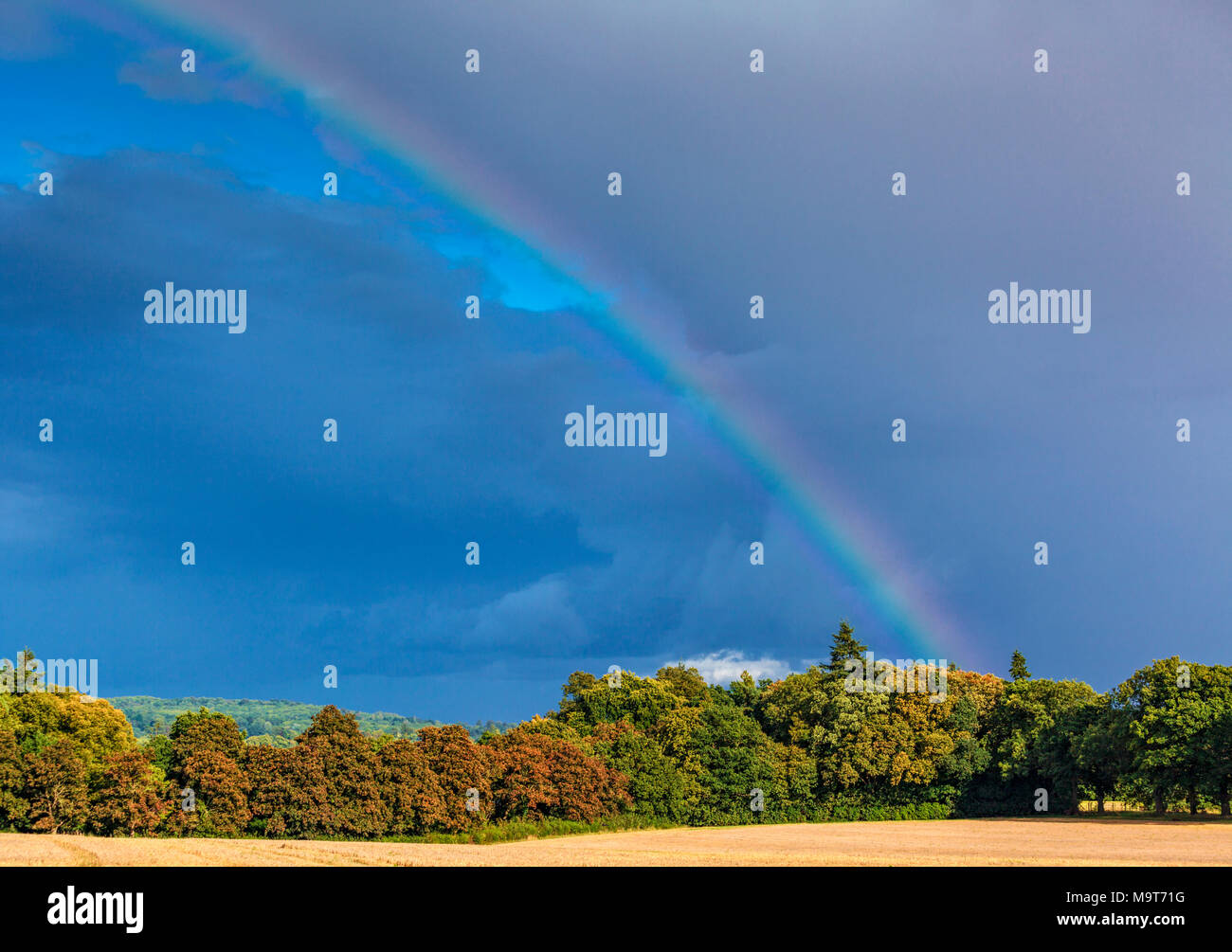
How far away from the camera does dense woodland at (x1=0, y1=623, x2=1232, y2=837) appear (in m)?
66.1

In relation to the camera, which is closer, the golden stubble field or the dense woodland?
the golden stubble field

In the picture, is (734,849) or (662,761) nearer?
(734,849)

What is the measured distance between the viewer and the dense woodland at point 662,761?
66062 millimetres

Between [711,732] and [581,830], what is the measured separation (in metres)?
20.2

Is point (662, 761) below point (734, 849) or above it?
above

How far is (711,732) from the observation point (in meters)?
94.1

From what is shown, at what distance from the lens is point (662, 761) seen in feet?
296

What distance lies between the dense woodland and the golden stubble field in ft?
13.5

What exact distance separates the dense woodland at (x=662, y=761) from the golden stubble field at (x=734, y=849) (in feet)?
13.5

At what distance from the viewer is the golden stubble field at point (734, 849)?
48719mm

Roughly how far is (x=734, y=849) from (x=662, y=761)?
26.1 m

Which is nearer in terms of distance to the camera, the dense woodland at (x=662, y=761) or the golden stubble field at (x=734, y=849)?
the golden stubble field at (x=734, y=849)
